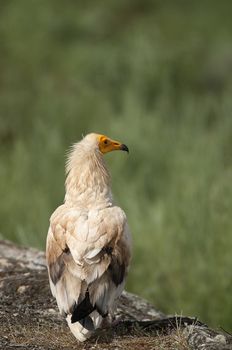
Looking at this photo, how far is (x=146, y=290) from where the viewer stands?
12.8 metres

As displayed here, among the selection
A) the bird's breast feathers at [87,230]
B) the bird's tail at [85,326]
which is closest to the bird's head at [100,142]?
the bird's breast feathers at [87,230]

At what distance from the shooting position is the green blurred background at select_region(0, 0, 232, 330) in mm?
12891

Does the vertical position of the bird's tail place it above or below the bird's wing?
below

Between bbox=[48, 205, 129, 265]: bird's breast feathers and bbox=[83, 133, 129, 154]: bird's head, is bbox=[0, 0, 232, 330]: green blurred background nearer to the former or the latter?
bbox=[83, 133, 129, 154]: bird's head

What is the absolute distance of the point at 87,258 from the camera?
6.11 meters

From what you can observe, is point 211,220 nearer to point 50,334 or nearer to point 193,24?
point 50,334

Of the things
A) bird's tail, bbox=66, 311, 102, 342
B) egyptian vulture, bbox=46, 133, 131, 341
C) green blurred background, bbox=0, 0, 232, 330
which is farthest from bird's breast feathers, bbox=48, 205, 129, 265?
green blurred background, bbox=0, 0, 232, 330

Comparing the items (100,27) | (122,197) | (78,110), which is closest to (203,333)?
(122,197)

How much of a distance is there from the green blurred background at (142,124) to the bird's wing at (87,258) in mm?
5188

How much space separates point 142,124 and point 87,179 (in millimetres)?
11433

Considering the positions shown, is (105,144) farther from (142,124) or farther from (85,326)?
(142,124)

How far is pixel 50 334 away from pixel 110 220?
0.90m

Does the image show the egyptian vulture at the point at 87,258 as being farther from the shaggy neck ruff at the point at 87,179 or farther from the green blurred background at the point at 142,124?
the green blurred background at the point at 142,124

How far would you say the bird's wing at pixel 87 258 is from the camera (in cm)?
611
